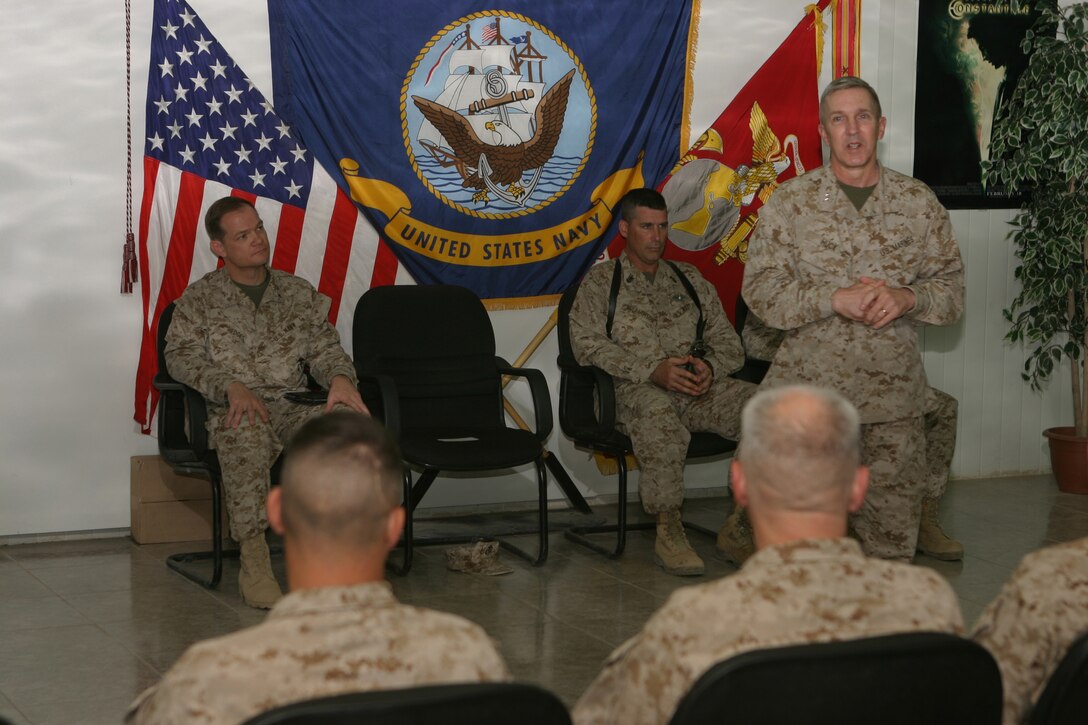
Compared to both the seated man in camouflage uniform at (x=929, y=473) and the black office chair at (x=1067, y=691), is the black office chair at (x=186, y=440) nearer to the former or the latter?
the seated man in camouflage uniform at (x=929, y=473)

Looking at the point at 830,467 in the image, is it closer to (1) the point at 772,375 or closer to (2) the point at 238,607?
(1) the point at 772,375

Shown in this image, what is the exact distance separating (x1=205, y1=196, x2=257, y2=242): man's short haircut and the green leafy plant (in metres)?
3.44

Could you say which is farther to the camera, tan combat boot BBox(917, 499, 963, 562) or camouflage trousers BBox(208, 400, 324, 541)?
tan combat boot BBox(917, 499, 963, 562)

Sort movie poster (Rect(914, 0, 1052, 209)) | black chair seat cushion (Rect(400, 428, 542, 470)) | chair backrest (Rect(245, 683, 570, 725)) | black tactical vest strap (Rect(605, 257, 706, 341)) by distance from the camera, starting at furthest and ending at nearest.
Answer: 1. movie poster (Rect(914, 0, 1052, 209))
2. black tactical vest strap (Rect(605, 257, 706, 341))
3. black chair seat cushion (Rect(400, 428, 542, 470))
4. chair backrest (Rect(245, 683, 570, 725))

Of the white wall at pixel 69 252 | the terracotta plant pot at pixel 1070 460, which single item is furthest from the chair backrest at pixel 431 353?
the terracotta plant pot at pixel 1070 460

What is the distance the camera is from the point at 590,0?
5.76 m

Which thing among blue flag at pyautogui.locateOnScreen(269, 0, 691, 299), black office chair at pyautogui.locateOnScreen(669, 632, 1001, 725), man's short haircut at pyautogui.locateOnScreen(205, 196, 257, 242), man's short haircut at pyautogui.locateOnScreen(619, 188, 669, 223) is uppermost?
blue flag at pyautogui.locateOnScreen(269, 0, 691, 299)

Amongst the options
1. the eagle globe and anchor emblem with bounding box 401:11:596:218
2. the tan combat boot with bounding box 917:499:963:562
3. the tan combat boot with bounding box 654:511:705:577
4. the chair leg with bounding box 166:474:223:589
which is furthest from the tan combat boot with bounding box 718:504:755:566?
the chair leg with bounding box 166:474:223:589

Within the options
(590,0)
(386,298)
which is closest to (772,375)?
(386,298)

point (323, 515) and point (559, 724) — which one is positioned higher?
point (323, 515)

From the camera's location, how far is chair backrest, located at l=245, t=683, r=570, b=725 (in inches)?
55.4

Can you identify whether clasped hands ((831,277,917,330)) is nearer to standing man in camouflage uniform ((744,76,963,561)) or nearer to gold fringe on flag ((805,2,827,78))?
standing man in camouflage uniform ((744,76,963,561))

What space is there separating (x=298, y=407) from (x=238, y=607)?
2.49 ft

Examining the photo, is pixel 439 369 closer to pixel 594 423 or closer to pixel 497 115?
pixel 594 423
